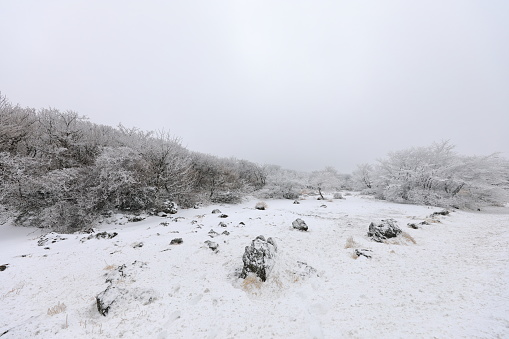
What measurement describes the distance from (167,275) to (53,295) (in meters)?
2.13

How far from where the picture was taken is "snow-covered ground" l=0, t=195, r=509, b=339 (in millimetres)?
3008

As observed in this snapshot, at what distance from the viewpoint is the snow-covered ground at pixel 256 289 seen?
3.01m

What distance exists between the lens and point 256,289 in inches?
159

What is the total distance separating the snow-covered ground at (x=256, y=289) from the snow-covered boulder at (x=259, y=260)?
201 millimetres

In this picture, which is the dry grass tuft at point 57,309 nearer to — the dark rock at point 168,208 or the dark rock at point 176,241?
the dark rock at point 176,241

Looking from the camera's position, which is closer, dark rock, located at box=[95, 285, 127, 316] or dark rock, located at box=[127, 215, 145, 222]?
dark rock, located at box=[95, 285, 127, 316]

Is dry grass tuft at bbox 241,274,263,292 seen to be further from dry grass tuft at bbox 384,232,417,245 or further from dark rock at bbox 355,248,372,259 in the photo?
dry grass tuft at bbox 384,232,417,245

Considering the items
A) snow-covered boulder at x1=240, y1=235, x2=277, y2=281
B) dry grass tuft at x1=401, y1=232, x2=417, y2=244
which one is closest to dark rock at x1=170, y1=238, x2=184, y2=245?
snow-covered boulder at x1=240, y1=235, x2=277, y2=281

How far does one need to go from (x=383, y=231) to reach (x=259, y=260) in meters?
4.89

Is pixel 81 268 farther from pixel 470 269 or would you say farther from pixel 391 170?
pixel 391 170

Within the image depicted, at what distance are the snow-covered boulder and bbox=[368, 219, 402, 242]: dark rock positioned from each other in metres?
4.12

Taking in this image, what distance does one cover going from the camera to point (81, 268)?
4.74m

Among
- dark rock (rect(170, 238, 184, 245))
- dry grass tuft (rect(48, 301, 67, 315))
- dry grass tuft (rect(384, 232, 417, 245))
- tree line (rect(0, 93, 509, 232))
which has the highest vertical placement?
tree line (rect(0, 93, 509, 232))

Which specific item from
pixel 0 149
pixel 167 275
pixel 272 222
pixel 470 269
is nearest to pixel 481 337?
pixel 470 269
